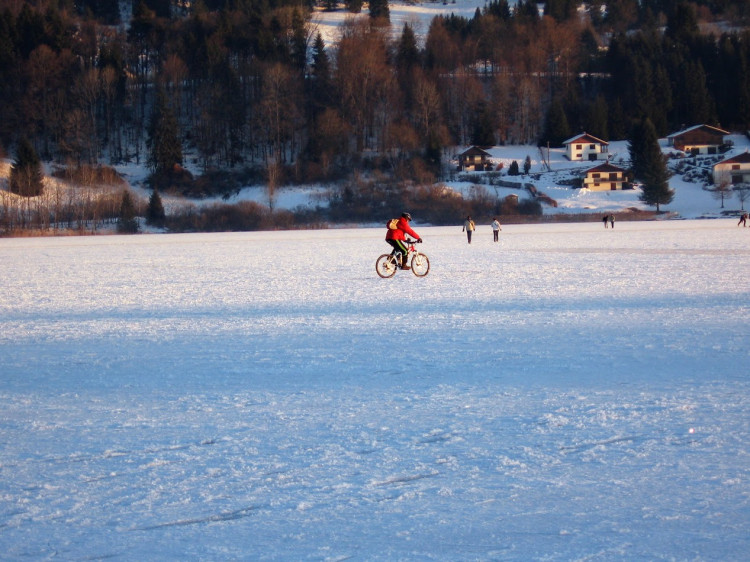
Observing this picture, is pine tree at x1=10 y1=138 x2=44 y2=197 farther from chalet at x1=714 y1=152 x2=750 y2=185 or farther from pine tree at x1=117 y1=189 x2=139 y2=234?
chalet at x1=714 y1=152 x2=750 y2=185

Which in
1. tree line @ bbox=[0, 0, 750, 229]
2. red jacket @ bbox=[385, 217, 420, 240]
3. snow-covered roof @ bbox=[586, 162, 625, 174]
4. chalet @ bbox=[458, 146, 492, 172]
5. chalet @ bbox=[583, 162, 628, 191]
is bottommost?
red jacket @ bbox=[385, 217, 420, 240]

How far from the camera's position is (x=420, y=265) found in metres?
17.0

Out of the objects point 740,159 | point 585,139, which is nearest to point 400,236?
point 740,159

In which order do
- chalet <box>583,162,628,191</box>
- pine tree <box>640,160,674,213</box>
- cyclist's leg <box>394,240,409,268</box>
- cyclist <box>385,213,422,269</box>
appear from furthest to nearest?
chalet <box>583,162,628,191</box>, pine tree <box>640,160,674,213</box>, cyclist's leg <box>394,240,409,268</box>, cyclist <box>385,213,422,269</box>

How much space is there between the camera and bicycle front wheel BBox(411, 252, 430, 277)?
665 inches

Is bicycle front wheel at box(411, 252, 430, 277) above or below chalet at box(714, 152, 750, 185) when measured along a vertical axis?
below

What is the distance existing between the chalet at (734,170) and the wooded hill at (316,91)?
1508 centimetres

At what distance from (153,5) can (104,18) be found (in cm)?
898

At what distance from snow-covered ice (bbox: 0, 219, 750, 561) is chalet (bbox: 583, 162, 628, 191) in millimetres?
64753

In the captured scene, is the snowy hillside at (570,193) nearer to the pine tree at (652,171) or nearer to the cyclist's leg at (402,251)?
the pine tree at (652,171)

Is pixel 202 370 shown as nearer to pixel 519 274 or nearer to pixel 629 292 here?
pixel 629 292

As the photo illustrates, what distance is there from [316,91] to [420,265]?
7785 centimetres

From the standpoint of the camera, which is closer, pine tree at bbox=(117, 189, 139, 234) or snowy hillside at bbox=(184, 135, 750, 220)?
pine tree at bbox=(117, 189, 139, 234)

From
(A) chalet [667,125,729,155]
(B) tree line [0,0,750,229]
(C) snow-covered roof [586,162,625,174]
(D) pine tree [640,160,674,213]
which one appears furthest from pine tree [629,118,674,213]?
(A) chalet [667,125,729,155]
